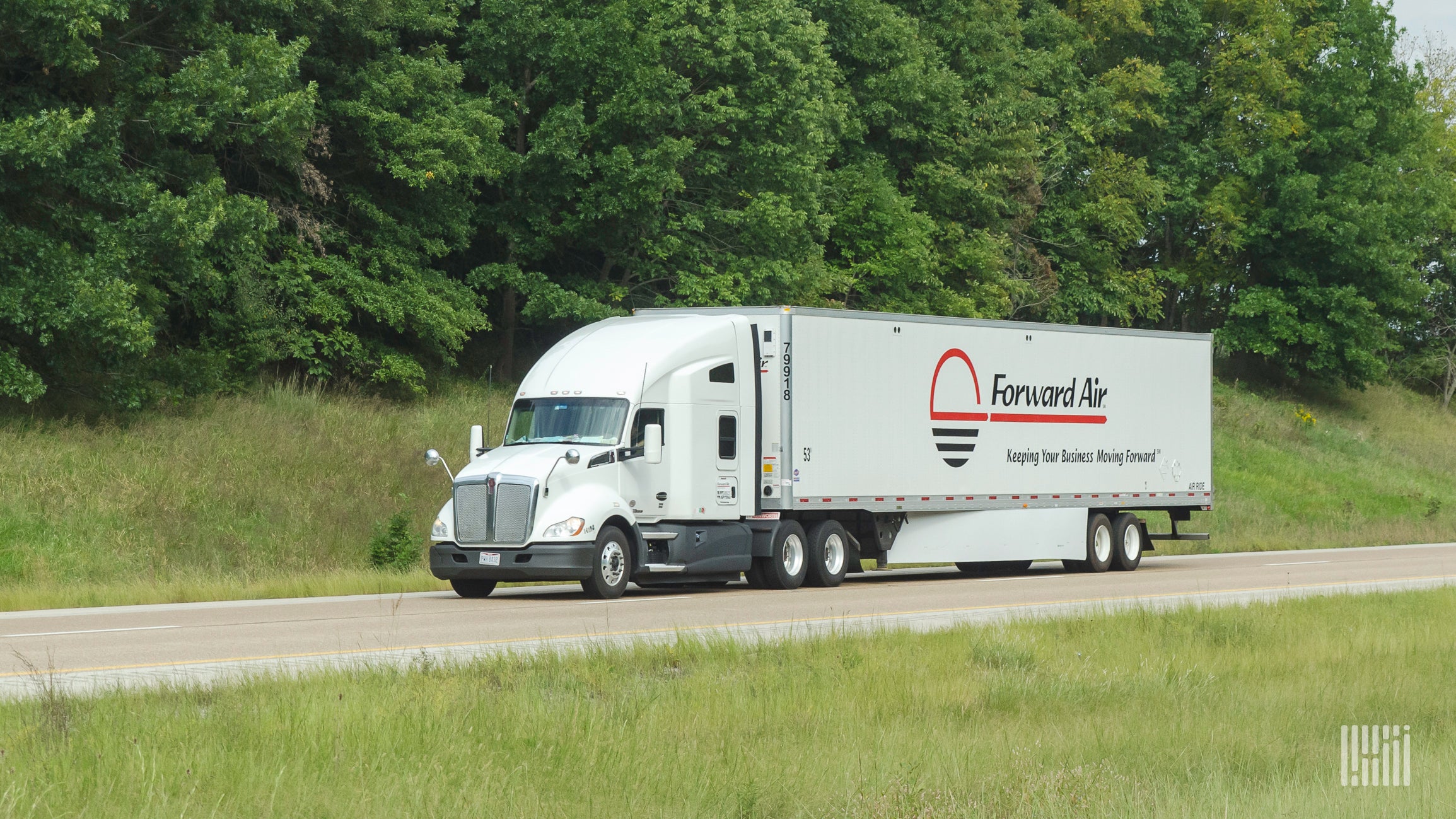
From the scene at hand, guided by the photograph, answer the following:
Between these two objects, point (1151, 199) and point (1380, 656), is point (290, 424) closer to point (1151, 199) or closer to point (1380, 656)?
point (1380, 656)

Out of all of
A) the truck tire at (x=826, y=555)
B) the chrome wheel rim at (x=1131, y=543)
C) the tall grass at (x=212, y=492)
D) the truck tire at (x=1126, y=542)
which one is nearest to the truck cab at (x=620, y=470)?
the truck tire at (x=826, y=555)

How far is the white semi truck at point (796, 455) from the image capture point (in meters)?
21.0

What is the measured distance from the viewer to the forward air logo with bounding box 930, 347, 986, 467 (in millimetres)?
25422

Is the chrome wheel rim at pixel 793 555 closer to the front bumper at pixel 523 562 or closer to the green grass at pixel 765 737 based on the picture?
the front bumper at pixel 523 562

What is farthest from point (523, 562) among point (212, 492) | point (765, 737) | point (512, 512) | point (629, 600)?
point (765, 737)

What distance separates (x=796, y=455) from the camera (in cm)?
2322

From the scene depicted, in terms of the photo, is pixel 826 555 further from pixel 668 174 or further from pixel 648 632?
pixel 668 174

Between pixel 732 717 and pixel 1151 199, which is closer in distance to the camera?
pixel 732 717

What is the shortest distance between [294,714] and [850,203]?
39435mm

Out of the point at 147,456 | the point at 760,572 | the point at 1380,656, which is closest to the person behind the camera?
the point at 1380,656

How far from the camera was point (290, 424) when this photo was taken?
1218 inches

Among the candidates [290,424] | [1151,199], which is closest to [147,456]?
[290,424]

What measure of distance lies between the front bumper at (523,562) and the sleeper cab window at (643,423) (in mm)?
1878

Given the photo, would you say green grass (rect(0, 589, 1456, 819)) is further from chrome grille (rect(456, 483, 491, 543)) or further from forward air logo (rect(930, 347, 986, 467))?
forward air logo (rect(930, 347, 986, 467))
